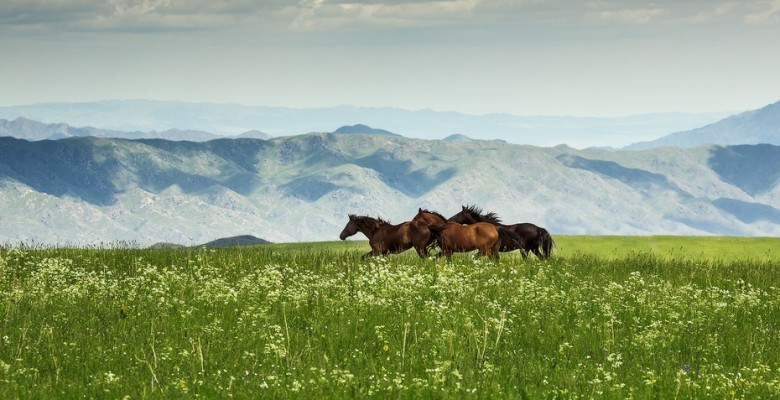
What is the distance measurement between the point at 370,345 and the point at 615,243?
77.2 ft

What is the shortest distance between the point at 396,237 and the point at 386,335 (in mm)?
12462

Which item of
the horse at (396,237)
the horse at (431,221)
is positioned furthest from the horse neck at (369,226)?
the horse at (431,221)

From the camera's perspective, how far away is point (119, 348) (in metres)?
15.2

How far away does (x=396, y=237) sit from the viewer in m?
28.8

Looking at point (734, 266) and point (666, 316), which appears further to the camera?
point (734, 266)

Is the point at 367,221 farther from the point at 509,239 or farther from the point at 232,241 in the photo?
the point at 232,241

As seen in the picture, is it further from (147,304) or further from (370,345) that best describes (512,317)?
(147,304)

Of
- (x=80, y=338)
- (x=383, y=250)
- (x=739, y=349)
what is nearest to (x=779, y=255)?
(x=383, y=250)

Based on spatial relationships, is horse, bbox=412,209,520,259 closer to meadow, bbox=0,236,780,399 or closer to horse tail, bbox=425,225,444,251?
horse tail, bbox=425,225,444,251

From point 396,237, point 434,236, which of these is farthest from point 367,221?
point 434,236

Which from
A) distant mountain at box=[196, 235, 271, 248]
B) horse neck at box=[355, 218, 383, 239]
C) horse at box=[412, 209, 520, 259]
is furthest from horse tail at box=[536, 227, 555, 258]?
distant mountain at box=[196, 235, 271, 248]

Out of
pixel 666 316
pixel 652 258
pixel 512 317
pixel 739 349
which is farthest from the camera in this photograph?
pixel 652 258

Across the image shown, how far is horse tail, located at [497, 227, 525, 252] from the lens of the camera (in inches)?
1142

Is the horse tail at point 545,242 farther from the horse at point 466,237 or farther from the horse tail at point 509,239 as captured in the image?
the horse at point 466,237
